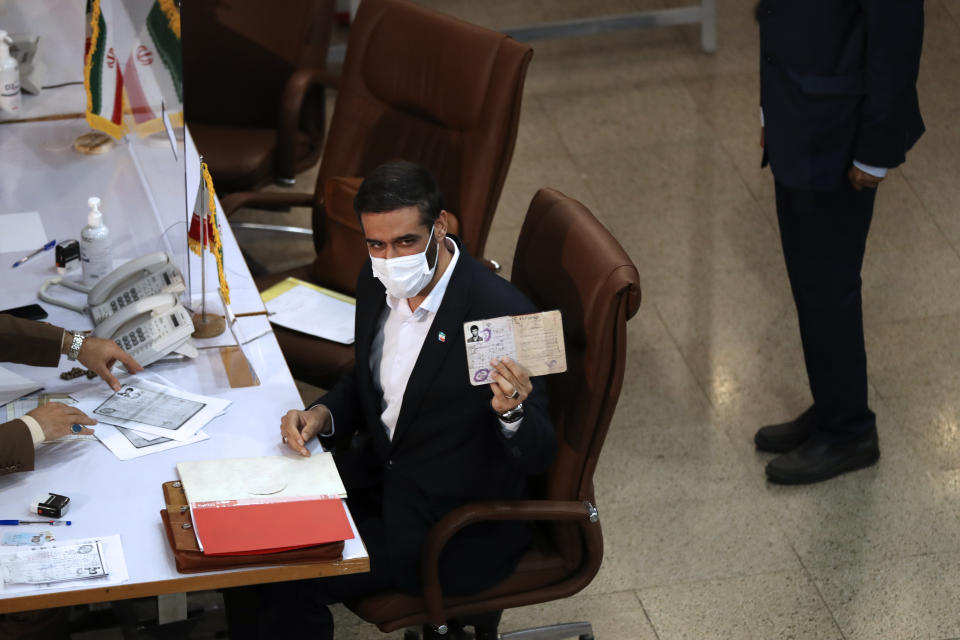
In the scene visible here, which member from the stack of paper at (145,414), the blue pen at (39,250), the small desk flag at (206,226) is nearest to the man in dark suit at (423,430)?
the stack of paper at (145,414)

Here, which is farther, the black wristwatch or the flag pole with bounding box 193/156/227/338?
the flag pole with bounding box 193/156/227/338

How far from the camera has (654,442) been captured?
3869 mm

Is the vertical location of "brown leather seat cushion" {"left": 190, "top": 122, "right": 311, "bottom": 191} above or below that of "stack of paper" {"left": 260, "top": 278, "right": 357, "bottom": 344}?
above

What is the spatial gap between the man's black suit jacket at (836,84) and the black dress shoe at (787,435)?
0.79 metres

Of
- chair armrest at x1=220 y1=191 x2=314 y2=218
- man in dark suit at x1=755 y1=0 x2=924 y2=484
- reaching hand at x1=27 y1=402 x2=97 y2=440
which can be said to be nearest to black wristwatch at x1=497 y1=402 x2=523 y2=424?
reaching hand at x1=27 y1=402 x2=97 y2=440

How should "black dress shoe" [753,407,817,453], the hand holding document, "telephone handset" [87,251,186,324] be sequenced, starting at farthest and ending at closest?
"black dress shoe" [753,407,817,453] → "telephone handset" [87,251,186,324] → the hand holding document

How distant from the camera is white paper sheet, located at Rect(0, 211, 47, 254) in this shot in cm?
331

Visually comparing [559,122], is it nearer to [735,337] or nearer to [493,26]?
[493,26]

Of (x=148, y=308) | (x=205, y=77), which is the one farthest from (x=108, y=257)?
(x=205, y=77)

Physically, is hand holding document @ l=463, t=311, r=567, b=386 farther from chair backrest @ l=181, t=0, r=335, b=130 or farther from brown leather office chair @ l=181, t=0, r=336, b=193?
chair backrest @ l=181, t=0, r=335, b=130

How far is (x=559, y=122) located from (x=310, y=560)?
358cm

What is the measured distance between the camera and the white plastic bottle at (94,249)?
3.09 meters

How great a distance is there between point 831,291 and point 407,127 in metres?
1.28

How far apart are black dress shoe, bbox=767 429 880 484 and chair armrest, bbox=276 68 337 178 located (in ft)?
6.07
